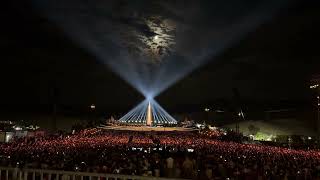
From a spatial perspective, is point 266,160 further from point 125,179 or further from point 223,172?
point 125,179

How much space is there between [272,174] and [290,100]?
7222 inches

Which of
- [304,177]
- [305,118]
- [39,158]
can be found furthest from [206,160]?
[305,118]

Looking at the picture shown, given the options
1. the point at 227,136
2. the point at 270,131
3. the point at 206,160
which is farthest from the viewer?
the point at 270,131

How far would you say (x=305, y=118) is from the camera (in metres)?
108

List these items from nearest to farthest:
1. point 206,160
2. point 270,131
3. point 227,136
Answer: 1. point 206,160
2. point 227,136
3. point 270,131

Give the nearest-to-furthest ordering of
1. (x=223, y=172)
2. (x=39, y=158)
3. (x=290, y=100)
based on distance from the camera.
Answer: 1. (x=223, y=172)
2. (x=39, y=158)
3. (x=290, y=100)

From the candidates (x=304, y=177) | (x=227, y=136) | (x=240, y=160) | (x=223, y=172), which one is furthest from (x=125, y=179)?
(x=227, y=136)

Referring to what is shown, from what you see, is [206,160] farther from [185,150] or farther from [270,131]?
[270,131]

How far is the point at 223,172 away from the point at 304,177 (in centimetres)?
445

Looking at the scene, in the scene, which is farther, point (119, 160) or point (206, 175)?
point (119, 160)

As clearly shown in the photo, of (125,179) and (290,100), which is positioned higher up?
(290,100)

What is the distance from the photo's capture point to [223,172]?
20797 millimetres

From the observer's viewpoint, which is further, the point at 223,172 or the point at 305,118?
the point at 305,118

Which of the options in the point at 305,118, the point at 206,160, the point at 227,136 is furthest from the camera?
the point at 305,118
